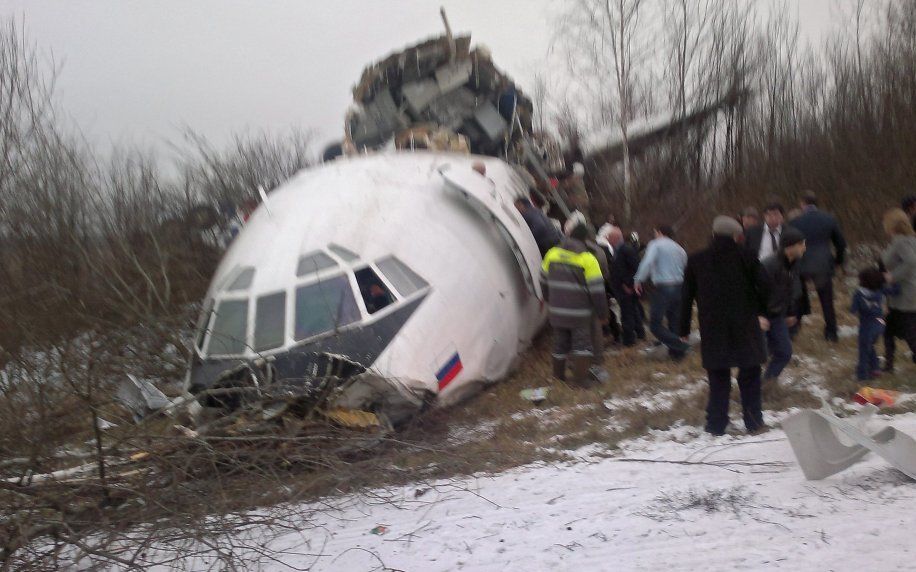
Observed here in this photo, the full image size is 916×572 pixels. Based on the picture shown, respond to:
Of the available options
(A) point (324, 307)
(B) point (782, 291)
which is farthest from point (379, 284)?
(B) point (782, 291)

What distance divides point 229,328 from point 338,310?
1.13 m

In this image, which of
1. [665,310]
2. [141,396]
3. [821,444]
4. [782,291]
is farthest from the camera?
[665,310]

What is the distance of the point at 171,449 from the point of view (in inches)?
203

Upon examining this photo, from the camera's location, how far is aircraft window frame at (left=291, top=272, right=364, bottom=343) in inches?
280

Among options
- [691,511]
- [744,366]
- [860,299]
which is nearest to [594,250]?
[860,299]

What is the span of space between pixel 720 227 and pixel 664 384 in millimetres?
2584

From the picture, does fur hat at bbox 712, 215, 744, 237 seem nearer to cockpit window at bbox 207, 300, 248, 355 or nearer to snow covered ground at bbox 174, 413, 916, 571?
snow covered ground at bbox 174, 413, 916, 571

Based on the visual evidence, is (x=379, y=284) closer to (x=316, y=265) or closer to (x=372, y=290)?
(x=372, y=290)

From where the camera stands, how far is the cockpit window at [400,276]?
772 cm

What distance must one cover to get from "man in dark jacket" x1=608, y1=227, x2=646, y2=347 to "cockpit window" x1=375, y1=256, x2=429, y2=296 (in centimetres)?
314

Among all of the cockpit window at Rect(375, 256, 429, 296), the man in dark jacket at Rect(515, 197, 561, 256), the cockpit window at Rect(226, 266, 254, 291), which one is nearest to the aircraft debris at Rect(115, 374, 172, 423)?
the cockpit window at Rect(226, 266, 254, 291)

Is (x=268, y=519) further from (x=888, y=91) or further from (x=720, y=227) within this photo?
(x=888, y=91)

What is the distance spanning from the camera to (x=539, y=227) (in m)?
10.3

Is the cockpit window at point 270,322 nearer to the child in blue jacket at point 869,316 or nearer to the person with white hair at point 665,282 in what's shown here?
the person with white hair at point 665,282
